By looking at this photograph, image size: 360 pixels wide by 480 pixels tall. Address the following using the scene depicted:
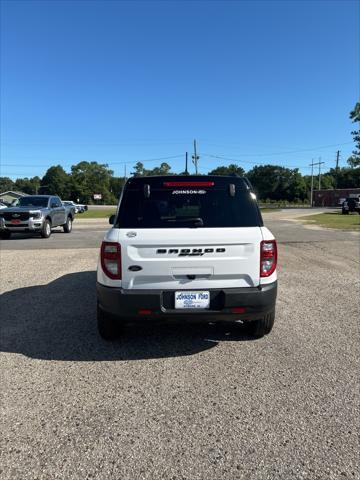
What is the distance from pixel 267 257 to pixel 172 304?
1.07 m

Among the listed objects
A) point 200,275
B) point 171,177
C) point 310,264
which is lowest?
point 310,264

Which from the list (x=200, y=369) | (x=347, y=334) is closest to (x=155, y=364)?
(x=200, y=369)

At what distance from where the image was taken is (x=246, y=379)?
12.0 feet

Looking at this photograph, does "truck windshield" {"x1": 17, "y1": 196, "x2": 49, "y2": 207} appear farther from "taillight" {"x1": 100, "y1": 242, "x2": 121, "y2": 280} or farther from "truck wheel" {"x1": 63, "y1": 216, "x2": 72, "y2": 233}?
"taillight" {"x1": 100, "y1": 242, "x2": 121, "y2": 280}

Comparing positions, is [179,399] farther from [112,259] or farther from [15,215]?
[15,215]

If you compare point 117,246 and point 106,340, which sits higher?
point 117,246

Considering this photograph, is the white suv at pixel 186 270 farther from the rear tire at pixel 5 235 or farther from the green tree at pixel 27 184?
the green tree at pixel 27 184

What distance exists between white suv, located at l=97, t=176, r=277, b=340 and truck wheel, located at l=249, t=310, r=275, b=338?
1.13 ft

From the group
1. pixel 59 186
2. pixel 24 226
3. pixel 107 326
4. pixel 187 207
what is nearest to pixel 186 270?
pixel 187 207

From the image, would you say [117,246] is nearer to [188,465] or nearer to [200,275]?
[200,275]

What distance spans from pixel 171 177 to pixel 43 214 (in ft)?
44.4

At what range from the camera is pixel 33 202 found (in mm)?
17594

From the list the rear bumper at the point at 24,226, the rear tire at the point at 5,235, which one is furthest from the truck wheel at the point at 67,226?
the rear bumper at the point at 24,226

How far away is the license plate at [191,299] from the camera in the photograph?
391cm
